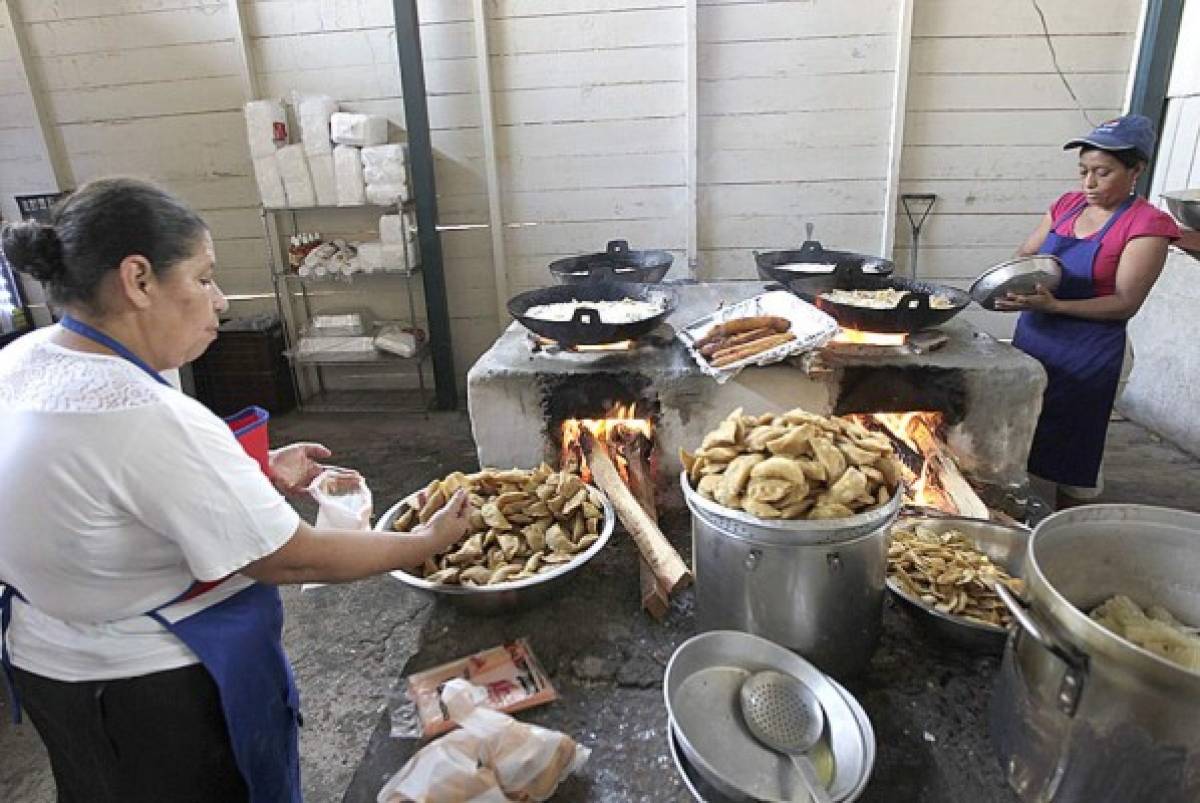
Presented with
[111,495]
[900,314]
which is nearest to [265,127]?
[900,314]

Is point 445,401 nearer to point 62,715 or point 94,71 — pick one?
point 94,71

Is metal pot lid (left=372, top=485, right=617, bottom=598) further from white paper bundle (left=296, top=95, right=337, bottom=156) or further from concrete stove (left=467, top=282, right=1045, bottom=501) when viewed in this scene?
white paper bundle (left=296, top=95, right=337, bottom=156)

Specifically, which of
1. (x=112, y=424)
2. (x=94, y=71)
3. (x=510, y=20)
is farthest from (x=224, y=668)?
(x=94, y=71)

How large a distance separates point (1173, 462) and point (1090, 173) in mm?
2400

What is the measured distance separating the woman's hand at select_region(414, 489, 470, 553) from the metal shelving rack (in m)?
3.62

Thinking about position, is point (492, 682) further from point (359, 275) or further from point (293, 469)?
point (359, 275)

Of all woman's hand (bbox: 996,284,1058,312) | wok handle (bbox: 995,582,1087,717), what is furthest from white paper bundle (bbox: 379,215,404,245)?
wok handle (bbox: 995,582,1087,717)

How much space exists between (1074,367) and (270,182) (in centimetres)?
494

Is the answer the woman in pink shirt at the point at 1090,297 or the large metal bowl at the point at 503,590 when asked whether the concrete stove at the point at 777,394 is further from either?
the large metal bowl at the point at 503,590

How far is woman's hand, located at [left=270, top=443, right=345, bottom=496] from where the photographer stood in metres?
1.84

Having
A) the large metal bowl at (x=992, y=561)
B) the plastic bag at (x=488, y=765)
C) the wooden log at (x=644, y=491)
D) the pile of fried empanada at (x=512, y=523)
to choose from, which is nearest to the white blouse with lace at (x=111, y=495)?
the plastic bag at (x=488, y=765)

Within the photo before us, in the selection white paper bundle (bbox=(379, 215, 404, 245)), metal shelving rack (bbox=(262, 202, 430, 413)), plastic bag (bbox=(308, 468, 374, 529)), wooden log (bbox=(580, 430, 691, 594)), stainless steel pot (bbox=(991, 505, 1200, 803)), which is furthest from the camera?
metal shelving rack (bbox=(262, 202, 430, 413))

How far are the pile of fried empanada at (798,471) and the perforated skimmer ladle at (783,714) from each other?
33cm

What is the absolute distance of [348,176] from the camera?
15.9 feet
